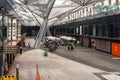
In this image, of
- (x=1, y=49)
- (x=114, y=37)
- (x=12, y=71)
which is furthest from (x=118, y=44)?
(x=1, y=49)

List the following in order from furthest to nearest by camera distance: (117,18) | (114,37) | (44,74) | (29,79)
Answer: (114,37), (117,18), (44,74), (29,79)

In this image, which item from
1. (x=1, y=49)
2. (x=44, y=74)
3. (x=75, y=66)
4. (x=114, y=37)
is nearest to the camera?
(x=1, y=49)

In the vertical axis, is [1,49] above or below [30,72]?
above

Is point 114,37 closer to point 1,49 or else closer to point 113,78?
point 113,78

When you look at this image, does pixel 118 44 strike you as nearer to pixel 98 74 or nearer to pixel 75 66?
pixel 75 66

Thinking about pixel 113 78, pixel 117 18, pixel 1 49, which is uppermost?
pixel 117 18

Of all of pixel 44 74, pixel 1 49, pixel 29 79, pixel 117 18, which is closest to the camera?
pixel 1 49

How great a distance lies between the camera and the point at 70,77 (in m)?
27.3

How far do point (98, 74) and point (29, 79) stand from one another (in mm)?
7747

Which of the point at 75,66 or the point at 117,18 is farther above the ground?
the point at 117,18

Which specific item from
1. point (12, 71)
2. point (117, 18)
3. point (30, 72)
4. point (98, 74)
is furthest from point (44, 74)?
point (117, 18)

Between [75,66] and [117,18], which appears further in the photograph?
[117,18]

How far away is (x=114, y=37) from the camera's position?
49.2 metres

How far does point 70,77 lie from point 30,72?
197 inches
